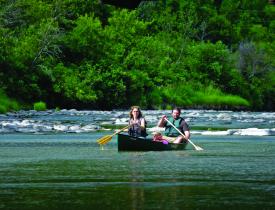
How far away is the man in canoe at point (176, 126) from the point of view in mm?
25233

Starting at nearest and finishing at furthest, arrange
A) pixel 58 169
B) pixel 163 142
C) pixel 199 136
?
1. pixel 58 169
2. pixel 163 142
3. pixel 199 136

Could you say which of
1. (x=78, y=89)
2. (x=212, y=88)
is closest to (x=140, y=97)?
(x=78, y=89)

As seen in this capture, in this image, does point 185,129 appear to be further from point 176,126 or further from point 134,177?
point 134,177

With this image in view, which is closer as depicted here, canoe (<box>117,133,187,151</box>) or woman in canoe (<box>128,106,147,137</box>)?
canoe (<box>117,133,187,151</box>)

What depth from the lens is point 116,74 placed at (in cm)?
7319

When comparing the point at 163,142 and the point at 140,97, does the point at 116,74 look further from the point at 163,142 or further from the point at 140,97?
the point at 163,142

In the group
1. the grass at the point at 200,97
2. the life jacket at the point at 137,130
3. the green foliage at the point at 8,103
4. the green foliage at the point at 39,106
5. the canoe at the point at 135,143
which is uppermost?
the life jacket at the point at 137,130

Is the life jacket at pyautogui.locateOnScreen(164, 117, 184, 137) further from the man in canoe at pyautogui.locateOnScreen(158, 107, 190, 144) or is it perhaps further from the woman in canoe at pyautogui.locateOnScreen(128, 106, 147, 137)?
the woman in canoe at pyautogui.locateOnScreen(128, 106, 147, 137)

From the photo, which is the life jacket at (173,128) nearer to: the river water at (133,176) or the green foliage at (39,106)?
the river water at (133,176)

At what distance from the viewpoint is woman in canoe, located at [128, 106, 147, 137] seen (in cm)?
2438

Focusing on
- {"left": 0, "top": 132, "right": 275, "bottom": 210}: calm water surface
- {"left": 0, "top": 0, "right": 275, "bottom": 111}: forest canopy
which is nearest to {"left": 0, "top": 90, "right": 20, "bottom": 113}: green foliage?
{"left": 0, "top": 0, "right": 275, "bottom": 111}: forest canopy

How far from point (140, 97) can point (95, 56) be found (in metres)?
5.00

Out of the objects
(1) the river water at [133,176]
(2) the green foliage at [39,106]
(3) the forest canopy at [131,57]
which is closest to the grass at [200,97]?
(3) the forest canopy at [131,57]

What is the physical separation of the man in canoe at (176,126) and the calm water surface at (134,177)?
61cm
